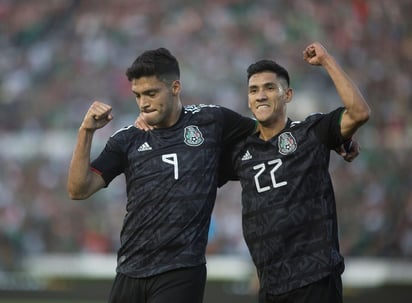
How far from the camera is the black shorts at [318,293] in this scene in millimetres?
4660

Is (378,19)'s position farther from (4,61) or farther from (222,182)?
(222,182)

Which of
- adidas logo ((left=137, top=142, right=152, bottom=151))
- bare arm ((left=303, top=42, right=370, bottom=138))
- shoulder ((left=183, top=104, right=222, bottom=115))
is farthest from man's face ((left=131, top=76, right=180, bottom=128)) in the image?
bare arm ((left=303, top=42, right=370, bottom=138))

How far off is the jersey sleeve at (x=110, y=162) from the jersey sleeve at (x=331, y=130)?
1.16 metres

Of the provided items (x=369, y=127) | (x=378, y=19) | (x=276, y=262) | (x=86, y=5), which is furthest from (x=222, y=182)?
(x=86, y=5)

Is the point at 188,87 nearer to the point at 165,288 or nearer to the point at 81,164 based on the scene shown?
the point at 81,164

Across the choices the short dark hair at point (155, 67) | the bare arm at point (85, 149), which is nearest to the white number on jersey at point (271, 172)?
the short dark hair at point (155, 67)

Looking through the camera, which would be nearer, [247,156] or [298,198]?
[298,198]

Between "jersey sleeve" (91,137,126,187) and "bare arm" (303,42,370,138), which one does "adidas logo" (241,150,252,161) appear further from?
"jersey sleeve" (91,137,126,187)

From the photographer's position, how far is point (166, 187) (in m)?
4.80

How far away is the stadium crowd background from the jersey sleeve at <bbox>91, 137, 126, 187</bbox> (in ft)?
25.3

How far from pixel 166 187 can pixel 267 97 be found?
79 centimetres

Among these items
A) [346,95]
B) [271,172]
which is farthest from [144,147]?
[346,95]

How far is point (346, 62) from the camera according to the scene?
13297 millimetres

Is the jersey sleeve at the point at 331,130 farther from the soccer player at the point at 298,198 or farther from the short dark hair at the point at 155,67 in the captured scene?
the short dark hair at the point at 155,67
